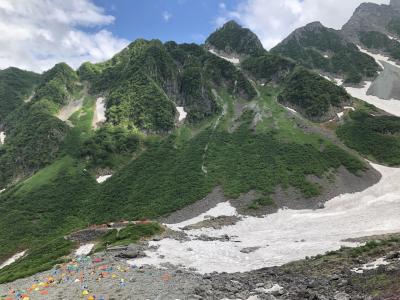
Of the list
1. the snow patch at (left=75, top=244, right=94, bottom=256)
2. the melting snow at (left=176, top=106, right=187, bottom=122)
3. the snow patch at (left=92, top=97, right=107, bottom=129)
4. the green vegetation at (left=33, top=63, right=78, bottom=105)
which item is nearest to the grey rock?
the snow patch at (left=75, top=244, right=94, bottom=256)

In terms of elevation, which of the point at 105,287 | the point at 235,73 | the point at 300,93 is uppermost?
the point at 235,73

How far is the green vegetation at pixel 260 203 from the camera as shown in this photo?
9594 centimetres

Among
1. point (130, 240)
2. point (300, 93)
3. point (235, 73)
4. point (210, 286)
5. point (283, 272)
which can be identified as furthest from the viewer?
point (235, 73)

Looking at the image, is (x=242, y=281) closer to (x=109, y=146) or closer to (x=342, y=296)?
(x=342, y=296)

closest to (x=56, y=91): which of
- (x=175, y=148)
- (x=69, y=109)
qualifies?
(x=69, y=109)

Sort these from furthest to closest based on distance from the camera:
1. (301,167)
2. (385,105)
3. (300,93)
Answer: (385,105)
(300,93)
(301,167)

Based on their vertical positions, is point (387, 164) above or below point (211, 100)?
below

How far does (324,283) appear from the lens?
3219 cm

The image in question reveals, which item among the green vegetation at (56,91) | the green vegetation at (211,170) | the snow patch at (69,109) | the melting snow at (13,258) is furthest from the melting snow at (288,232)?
the green vegetation at (56,91)

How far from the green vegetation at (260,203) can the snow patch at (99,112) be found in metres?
85.9

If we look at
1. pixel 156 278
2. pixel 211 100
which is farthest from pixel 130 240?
pixel 211 100

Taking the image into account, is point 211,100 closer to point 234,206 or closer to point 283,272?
point 234,206

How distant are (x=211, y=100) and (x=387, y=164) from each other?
80.0 m

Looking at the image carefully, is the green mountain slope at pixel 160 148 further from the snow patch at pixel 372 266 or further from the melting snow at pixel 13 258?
the snow patch at pixel 372 266
